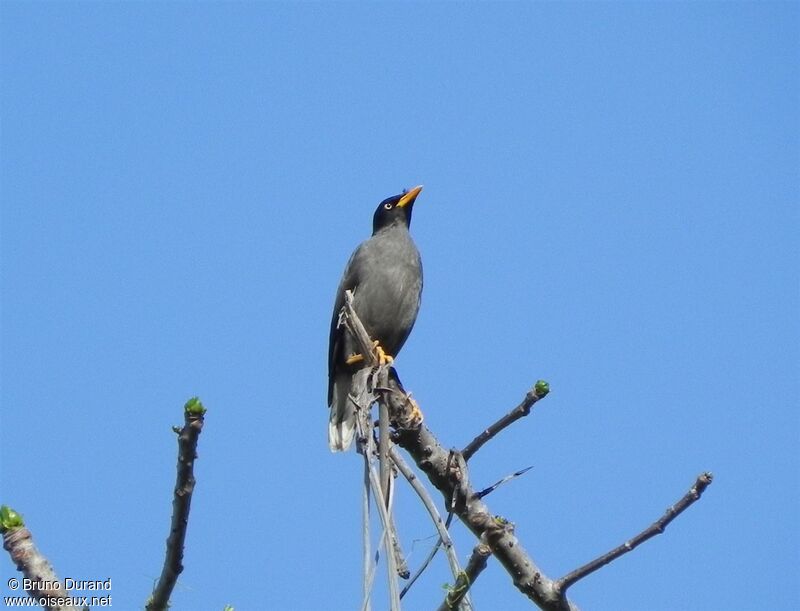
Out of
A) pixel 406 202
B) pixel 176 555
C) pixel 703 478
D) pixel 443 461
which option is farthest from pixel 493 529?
pixel 406 202

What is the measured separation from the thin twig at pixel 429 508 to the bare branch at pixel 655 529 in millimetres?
612

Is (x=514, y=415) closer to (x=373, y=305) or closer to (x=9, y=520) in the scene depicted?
(x=9, y=520)

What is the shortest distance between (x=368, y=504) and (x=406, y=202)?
6.62 metres

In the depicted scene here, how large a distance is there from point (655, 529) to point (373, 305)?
198 inches

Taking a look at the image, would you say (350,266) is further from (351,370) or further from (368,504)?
(368,504)

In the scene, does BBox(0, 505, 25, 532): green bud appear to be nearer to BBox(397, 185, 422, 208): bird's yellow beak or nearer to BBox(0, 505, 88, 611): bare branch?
BBox(0, 505, 88, 611): bare branch

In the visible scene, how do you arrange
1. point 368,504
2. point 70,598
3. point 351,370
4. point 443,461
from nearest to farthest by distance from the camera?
1. point 70,598
2. point 368,504
3. point 443,461
4. point 351,370

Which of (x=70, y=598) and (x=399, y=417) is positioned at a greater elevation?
(x=399, y=417)

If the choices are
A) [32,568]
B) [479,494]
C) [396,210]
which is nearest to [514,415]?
[479,494]

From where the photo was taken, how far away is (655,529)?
416 centimetres

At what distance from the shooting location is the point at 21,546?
3637 mm

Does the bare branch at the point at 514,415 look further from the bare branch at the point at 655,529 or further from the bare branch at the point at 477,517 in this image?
the bare branch at the point at 655,529

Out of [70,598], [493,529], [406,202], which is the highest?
[406,202]

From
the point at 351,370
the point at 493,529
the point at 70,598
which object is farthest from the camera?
the point at 351,370
